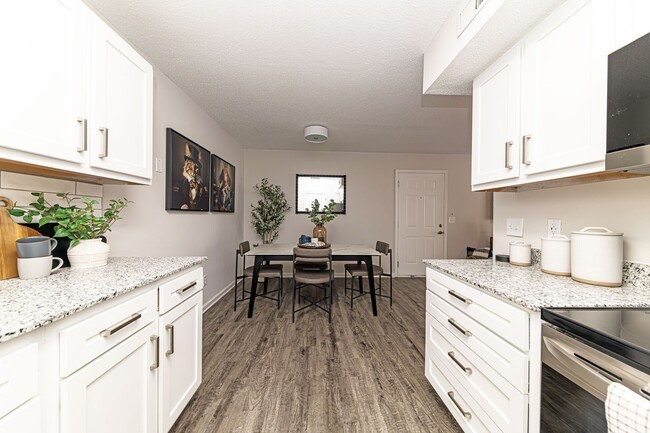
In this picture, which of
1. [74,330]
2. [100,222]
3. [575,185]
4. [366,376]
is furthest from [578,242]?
[100,222]

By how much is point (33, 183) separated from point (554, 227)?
279 cm

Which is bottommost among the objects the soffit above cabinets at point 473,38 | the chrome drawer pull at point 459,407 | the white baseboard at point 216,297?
the white baseboard at point 216,297

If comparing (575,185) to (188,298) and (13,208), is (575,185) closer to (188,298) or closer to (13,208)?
(188,298)

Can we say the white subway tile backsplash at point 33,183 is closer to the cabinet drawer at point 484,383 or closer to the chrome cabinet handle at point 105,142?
the chrome cabinet handle at point 105,142

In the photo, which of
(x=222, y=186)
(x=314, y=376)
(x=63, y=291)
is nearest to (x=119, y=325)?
(x=63, y=291)

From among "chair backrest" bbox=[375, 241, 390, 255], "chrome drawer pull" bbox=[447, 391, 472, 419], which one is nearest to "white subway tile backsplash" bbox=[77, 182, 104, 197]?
"chrome drawer pull" bbox=[447, 391, 472, 419]

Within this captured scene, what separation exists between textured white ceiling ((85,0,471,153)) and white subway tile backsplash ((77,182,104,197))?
1.08 meters

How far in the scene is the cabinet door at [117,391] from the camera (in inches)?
30.8

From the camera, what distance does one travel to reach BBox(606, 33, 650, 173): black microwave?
83 centimetres

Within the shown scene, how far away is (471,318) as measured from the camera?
1.24 m

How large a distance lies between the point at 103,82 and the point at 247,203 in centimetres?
371

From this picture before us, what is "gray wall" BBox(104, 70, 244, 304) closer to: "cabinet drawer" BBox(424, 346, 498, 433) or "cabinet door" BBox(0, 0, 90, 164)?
"cabinet door" BBox(0, 0, 90, 164)

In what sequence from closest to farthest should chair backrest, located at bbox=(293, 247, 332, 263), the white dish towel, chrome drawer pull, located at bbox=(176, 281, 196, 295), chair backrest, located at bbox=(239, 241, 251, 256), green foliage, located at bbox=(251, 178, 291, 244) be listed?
1. the white dish towel
2. chrome drawer pull, located at bbox=(176, 281, 196, 295)
3. chair backrest, located at bbox=(293, 247, 332, 263)
4. chair backrest, located at bbox=(239, 241, 251, 256)
5. green foliage, located at bbox=(251, 178, 291, 244)

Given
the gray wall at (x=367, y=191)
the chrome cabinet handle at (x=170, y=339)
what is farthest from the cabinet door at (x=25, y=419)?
the gray wall at (x=367, y=191)
